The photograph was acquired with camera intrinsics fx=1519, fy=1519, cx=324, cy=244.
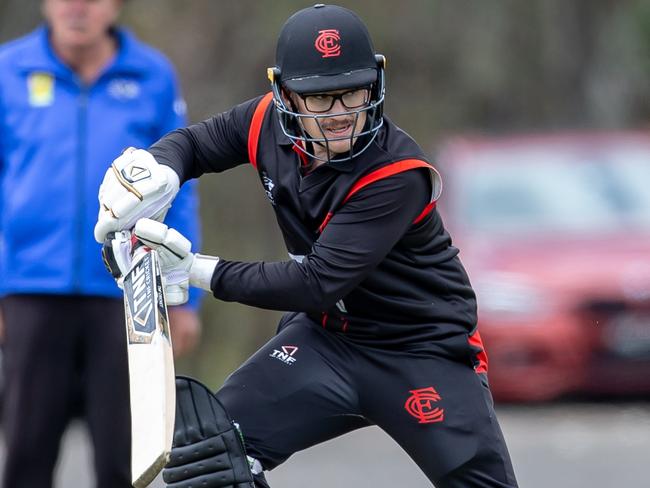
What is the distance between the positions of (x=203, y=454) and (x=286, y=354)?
0.43 meters

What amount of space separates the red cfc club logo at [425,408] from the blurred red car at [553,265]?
438 centimetres

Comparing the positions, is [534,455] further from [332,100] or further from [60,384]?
[332,100]

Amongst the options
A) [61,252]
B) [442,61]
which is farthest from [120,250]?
[442,61]

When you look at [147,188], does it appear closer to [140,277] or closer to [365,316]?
[140,277]

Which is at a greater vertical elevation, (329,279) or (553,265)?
(329,279)

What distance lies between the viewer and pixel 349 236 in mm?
4152

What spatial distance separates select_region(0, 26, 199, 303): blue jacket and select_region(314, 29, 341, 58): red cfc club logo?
144 cm

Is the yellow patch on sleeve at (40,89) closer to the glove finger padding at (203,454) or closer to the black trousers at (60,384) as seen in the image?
the black trousers at (60,384)

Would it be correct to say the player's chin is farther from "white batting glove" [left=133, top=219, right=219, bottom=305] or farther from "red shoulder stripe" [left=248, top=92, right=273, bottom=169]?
"white batting glove" [left=133, top=219, right=219, bottom=305]

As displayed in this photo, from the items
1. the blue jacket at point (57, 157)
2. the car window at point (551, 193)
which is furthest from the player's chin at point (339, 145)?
the car window at point (551, 193)

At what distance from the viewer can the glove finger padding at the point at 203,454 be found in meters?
4.19

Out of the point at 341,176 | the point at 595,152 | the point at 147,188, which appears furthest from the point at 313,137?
the point at 595,152

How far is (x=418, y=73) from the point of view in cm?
1700

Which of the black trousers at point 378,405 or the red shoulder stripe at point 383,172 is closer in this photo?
the red shoulder stripe at point 383,172
